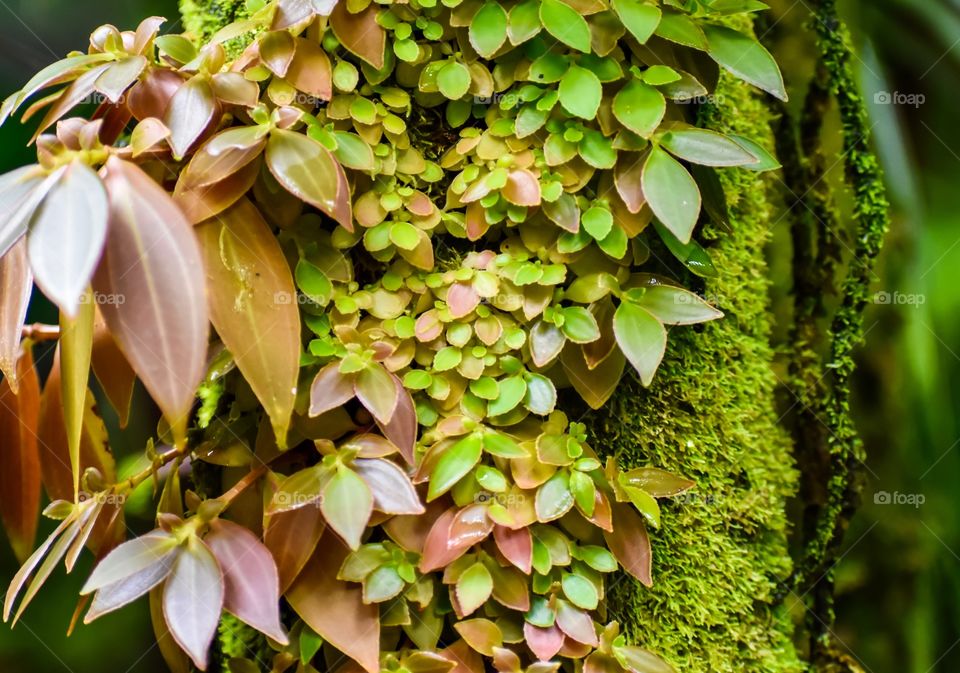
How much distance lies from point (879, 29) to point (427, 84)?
73cm

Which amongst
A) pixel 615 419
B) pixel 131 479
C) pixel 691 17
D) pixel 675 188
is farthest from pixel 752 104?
pixel 131 479

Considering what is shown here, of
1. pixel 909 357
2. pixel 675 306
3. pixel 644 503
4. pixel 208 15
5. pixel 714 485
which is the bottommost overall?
pixel 909 357

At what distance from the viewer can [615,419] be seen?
827mm

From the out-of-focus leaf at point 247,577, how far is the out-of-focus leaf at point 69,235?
267 millimetres

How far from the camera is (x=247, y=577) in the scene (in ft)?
2.02

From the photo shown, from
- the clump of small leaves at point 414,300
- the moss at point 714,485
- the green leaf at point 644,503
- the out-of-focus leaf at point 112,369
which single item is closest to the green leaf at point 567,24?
the clump of small leaves at point 414,300

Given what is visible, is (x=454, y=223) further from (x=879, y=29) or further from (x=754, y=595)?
(x=879, y=29)

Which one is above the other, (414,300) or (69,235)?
(69,235)

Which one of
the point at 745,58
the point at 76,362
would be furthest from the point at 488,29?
the point at 76,362

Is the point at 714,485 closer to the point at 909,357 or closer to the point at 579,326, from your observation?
the point at 579,326

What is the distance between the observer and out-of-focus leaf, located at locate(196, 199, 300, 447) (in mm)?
590

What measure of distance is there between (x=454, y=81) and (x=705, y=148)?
0.84 ft

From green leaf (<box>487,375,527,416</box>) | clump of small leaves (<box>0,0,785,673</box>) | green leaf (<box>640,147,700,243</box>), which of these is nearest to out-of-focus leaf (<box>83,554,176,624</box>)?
clump of small leaves (<box>0,0,785,673</box>)

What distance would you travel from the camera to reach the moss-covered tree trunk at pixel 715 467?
0.81 meters
